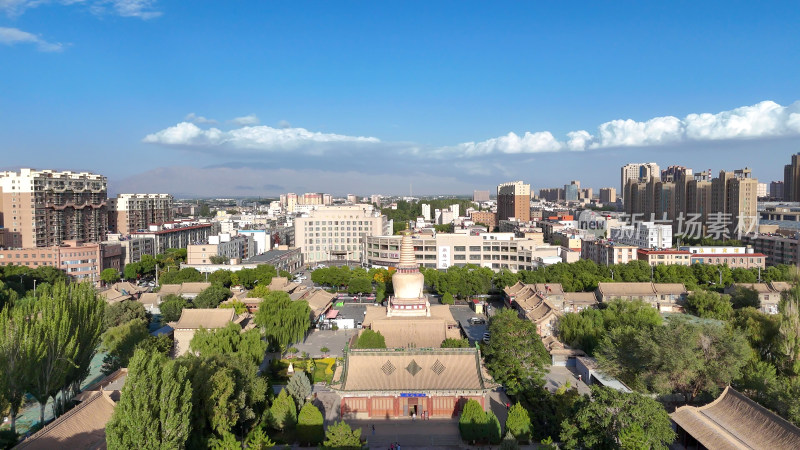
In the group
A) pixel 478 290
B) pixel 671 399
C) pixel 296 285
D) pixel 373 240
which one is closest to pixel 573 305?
pixel 478 290

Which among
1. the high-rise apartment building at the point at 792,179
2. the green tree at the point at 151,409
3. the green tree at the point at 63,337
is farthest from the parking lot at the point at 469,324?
the high-rise apartment building at the point at 792,179

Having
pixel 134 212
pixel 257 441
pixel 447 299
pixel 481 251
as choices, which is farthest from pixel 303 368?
pixel 134 212

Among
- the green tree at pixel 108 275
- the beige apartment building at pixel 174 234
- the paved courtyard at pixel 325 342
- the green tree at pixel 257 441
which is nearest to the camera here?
the green tree at pixel 257 441

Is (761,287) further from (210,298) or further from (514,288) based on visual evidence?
(210,298)

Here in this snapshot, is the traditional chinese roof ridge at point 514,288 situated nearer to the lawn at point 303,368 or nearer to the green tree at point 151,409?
the lawn at point 303,368

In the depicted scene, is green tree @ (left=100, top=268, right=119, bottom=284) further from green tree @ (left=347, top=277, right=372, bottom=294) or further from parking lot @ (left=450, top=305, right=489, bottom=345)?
parking lot @ (left=450, top=305, right=489, bottom=345)

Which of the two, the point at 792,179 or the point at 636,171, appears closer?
the point at 792,179
